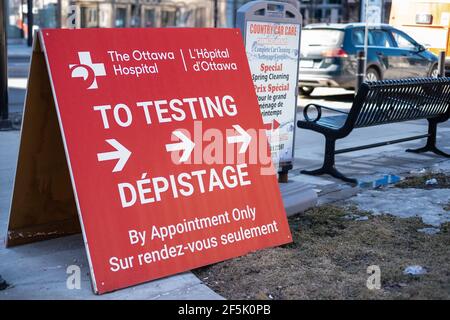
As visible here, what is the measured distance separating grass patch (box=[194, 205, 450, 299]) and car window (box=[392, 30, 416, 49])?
11.6 metres

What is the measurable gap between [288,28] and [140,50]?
1.92 metres

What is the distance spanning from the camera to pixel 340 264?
15.0 ft

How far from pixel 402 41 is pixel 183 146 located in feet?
43.2

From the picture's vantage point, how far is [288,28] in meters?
5.95

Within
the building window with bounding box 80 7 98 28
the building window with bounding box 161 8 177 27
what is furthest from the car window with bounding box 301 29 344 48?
the building window with bounding box 161 8 177 27

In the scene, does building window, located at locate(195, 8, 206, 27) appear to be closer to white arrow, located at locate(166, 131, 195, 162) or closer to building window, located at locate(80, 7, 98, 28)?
building window, located at locate(80, 7, 98, 28)

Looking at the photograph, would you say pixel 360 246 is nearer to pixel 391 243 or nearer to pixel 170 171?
pixel 391 243

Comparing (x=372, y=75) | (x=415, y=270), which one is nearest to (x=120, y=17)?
(x=372, y=75)

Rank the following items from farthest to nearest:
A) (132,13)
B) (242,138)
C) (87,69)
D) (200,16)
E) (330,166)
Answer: (200,16) → (132,13) → (330,166) → (242,138) → (87,69)

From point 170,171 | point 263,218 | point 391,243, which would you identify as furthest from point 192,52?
point 391,243

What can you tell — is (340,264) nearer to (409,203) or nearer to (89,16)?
(409,203)

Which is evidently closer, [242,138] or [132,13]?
[242,138]
